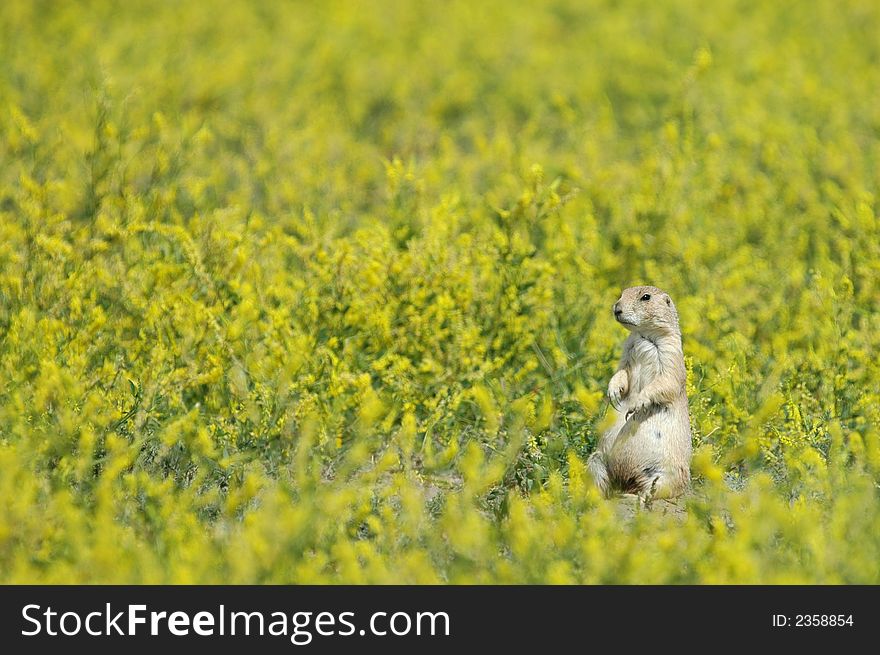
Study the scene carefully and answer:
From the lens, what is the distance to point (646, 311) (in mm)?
4594

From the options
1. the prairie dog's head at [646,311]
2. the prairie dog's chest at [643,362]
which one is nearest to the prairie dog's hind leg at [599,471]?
the prairie dog's chest at [643,362]

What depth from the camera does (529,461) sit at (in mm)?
4820

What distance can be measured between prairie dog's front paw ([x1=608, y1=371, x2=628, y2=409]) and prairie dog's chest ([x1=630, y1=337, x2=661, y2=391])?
0.05m

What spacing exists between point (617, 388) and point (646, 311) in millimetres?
334

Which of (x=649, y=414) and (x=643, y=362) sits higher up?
(x=643, y=362)

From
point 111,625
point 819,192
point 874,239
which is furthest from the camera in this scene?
point 819,192

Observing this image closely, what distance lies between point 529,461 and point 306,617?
159 centimetres

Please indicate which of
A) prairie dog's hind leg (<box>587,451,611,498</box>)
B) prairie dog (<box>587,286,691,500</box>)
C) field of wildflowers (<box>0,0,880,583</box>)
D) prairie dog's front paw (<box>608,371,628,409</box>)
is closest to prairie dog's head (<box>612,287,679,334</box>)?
prairie dog (<box>587,286,691,500</box>)

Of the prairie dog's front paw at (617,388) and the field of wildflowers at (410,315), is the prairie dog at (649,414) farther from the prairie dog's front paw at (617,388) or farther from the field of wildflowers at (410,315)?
the field of wildflowers at (410,315)

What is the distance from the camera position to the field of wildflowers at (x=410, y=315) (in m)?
3.85

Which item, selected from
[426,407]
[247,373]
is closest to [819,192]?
[426,407]

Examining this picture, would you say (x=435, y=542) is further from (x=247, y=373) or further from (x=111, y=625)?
(x=247, y=373)

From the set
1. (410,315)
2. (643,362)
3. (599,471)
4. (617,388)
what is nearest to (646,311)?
(643,362)

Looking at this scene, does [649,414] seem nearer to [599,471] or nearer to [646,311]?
[599,471]
